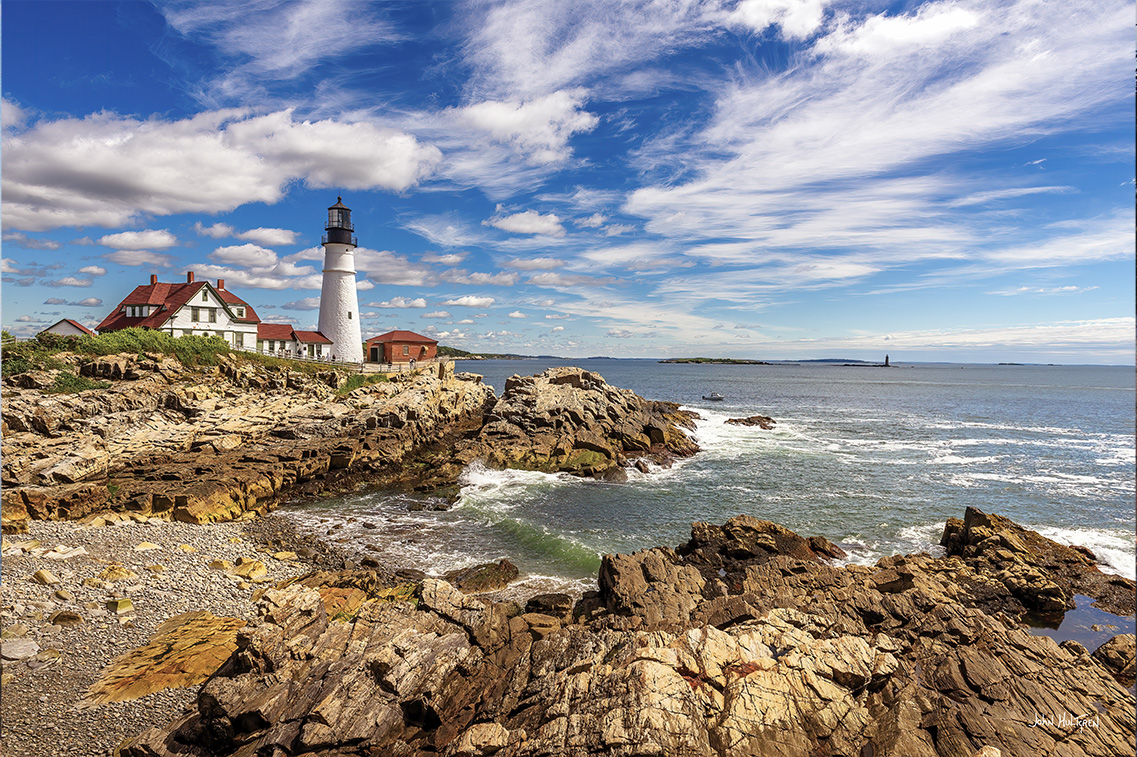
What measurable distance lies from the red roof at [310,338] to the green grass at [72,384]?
737 inches

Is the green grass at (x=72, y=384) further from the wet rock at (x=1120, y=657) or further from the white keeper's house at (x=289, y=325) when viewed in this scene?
the wet rock at (x=1120, y=657)

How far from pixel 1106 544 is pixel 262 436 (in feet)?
115

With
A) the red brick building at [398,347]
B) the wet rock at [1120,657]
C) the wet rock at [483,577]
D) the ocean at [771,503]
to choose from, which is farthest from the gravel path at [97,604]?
the red brick building at [398,347]

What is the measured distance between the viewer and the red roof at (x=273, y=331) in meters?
45.3

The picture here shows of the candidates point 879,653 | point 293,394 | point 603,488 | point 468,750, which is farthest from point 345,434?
point 879,653

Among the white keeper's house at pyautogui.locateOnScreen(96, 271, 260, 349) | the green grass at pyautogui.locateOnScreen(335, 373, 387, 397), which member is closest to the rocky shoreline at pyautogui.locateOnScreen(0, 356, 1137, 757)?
the green grass at pyautogui.locateOnScreen(335, 373, 387, 397)

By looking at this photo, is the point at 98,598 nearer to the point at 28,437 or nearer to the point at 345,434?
the point at 28,437

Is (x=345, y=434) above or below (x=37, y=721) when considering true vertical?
above

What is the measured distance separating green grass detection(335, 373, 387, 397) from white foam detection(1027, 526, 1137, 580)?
35461 mm

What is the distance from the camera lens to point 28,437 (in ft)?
68.7

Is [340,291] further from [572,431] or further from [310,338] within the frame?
[572,431]

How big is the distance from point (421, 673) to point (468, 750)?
1757 millimetres

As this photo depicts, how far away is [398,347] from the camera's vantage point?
51.7 meters

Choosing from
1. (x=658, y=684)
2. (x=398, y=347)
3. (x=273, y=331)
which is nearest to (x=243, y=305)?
(x=273, y=331)
